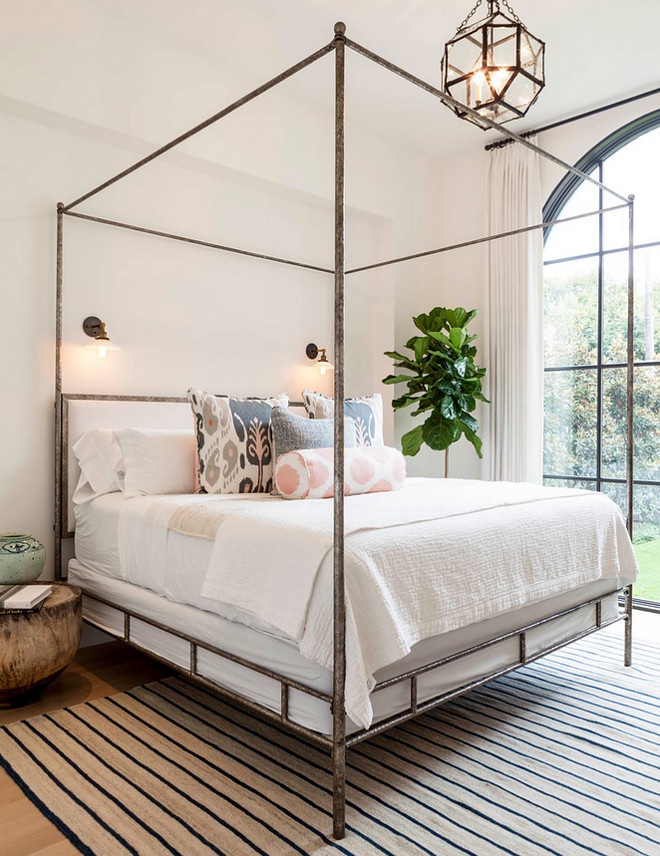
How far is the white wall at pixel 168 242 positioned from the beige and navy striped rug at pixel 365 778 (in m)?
1.23

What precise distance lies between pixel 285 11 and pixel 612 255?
2.47 metres

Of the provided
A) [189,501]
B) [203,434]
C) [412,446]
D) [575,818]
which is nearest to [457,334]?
[412,446]

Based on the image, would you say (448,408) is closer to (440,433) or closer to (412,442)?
(440,433)

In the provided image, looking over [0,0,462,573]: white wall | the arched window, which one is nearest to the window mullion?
the arched window

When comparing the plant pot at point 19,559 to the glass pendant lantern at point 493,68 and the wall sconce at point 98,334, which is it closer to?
the wall sconce at point 98,334

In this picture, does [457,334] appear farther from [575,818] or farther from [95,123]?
[575,818]

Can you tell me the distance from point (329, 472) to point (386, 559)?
948 mm

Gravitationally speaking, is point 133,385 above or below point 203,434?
above

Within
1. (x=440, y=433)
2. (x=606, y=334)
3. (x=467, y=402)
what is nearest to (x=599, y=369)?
(x=606, y=334)

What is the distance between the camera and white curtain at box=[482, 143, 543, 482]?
14.7ft

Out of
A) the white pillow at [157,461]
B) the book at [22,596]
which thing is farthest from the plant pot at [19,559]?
the white pillow at [157,461]

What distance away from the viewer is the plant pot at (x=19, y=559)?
261 cm

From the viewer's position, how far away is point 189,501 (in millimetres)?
2537

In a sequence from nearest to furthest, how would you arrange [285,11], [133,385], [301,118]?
[285,11] < [133,385] < [301,118]
